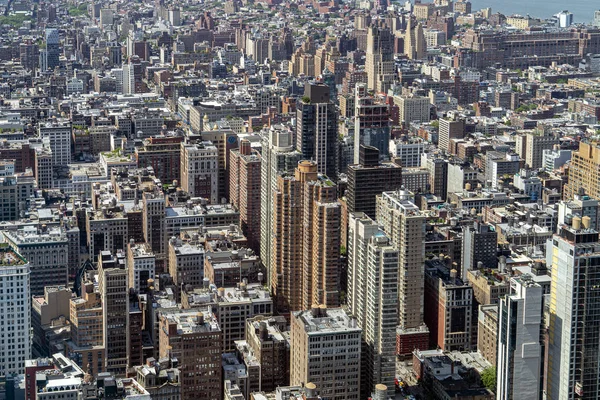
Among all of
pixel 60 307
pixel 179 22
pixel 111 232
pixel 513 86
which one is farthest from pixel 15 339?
pixel 179 22

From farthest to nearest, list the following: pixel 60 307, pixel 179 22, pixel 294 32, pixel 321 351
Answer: pixel 179 22 → pixel 294 32 → pixel 60 307 → pixel 321 351

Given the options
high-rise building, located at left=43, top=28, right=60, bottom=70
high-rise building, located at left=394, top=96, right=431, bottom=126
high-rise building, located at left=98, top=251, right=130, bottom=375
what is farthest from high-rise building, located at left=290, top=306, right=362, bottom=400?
high-rise building, located at left=43, top=28, right=60, bottom=70

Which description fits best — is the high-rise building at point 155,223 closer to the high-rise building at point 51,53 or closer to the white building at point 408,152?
the white building at point 408,152

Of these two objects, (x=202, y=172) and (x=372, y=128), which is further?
(x=202, y=172)

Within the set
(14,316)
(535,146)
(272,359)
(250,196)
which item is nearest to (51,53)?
(535,146)

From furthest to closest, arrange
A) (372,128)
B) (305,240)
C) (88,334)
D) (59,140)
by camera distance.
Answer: (59,140), (372,128), (305,240), (88,334)

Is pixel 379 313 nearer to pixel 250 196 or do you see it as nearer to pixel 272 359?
pixel 272 359

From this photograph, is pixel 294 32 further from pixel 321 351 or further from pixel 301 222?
pixel 321 351

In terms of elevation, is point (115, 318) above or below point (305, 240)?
below
